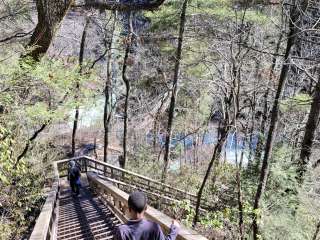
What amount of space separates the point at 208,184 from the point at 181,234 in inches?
577

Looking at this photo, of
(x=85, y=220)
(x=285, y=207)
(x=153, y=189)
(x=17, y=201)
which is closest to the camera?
(x=85, y=220)

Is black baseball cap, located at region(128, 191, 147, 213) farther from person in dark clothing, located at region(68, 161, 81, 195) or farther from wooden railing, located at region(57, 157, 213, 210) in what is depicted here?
person in dark clothing, located at region(68, 161, 81, 195)

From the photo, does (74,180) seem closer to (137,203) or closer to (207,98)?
(137,203)

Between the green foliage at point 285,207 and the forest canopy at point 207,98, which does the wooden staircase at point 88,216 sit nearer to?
the forest canopy at point 207,98

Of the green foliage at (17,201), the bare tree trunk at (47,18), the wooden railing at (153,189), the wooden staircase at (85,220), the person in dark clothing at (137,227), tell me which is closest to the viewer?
the person in dark clothing at (137,227)

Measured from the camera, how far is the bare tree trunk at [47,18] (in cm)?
541

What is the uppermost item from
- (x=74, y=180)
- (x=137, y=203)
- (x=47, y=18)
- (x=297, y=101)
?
(x=47, y=18)

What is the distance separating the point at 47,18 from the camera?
564cm

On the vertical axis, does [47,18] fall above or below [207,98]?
above

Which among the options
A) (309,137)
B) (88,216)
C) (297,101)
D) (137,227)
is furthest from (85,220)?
(309,137)

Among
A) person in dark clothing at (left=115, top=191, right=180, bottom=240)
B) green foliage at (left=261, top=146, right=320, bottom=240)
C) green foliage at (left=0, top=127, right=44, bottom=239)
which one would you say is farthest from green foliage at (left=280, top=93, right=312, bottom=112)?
green foliage at (left=0, top=127, right=44, bottom=239)

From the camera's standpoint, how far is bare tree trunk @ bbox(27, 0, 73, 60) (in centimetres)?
541

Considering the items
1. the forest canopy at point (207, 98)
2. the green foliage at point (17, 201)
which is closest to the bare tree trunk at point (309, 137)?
the forest canopy at point (207, 98)

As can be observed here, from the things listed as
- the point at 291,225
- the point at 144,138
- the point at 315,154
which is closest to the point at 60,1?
the point at 291,225
